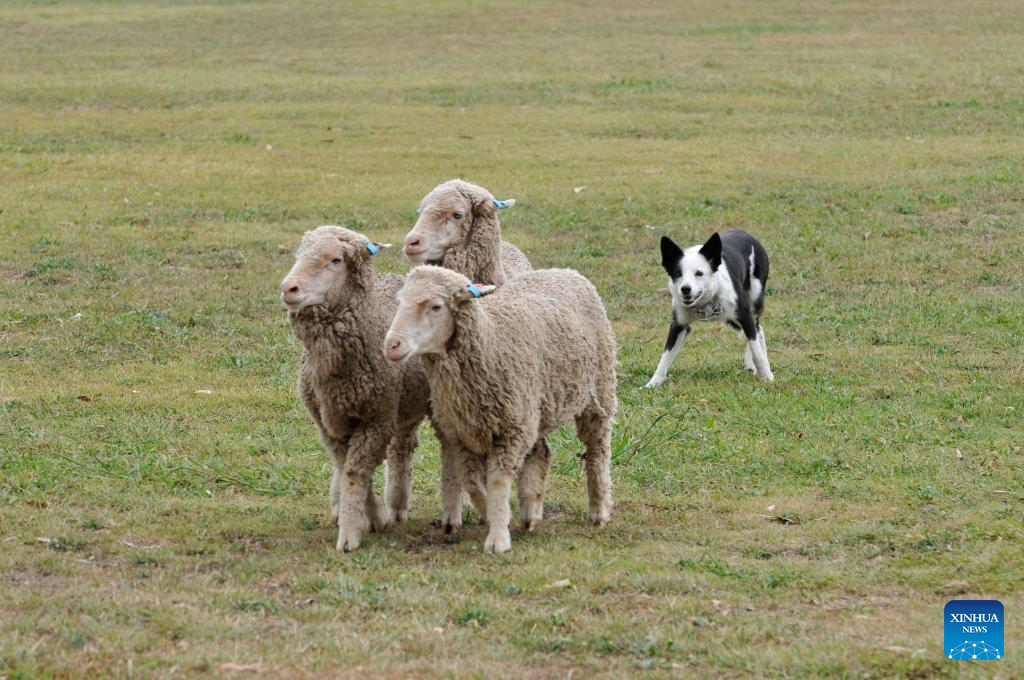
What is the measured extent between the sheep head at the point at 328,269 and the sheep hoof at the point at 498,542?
152cm

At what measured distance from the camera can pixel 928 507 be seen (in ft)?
27.9

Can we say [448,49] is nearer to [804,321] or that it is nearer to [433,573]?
[804,321]

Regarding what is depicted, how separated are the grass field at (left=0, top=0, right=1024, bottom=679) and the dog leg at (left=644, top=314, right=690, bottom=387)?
0.27 m

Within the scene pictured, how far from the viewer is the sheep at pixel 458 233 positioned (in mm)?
8719

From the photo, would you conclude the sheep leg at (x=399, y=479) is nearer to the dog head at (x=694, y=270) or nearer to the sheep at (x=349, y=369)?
the sheep at (x=349, y=369)

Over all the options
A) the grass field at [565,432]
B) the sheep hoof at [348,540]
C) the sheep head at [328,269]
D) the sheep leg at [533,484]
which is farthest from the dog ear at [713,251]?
the sheep hoof at [348,540]

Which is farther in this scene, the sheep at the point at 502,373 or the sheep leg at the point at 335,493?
the sheep leg at the point at 335,493

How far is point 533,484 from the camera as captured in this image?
27.6 feet

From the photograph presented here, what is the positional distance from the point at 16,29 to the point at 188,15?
5269 mm

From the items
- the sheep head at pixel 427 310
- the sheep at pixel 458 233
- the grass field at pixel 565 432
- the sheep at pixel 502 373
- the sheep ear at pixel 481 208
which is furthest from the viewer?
the sheep ear at pixel 481 208

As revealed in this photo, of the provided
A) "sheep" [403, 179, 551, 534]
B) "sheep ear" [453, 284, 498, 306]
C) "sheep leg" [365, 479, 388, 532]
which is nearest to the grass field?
"sheep leg" [365, 479, 388, 532]

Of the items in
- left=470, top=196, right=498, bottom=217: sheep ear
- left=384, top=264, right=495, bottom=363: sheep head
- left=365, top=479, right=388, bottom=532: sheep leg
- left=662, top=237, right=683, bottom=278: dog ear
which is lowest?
left=365, top=479, right=388, bottom=532: sheep leg

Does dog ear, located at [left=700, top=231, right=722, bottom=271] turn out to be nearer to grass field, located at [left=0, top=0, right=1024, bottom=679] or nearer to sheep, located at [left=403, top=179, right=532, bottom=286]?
grass field, located at [left=0, top=0, right=1024, bottom=679]

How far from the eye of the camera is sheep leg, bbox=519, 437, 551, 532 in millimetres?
8414
